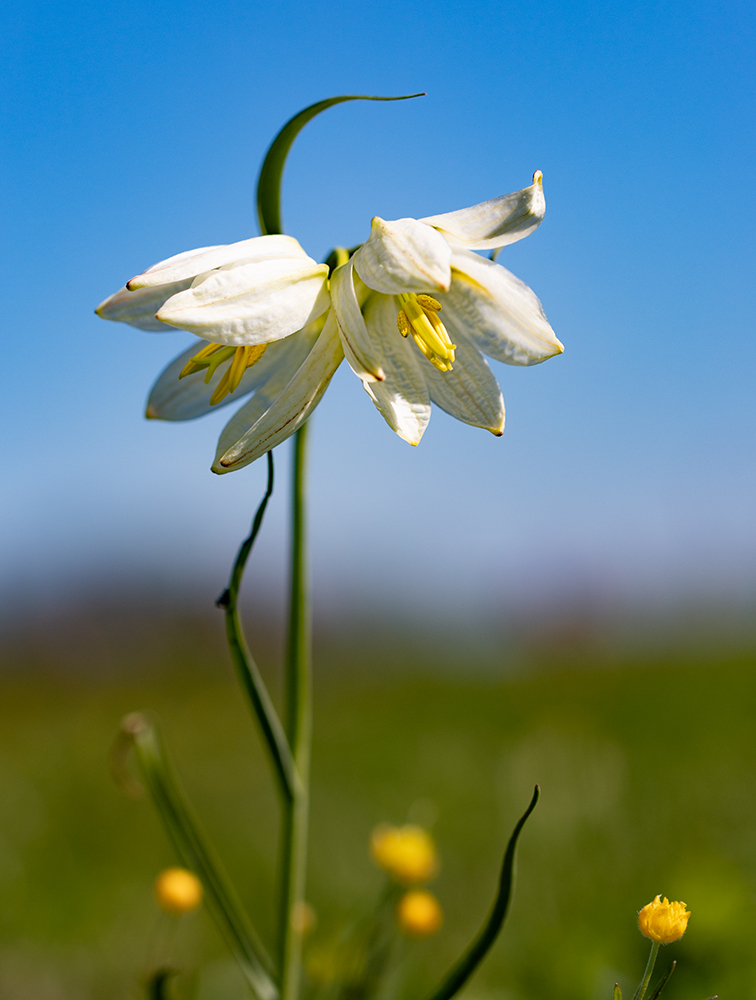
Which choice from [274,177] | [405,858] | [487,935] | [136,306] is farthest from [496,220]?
[405,858]

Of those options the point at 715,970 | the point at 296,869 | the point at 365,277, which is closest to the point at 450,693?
the point at 715,970

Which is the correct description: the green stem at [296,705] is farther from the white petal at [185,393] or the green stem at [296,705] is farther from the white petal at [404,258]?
the white petal at [404,258]

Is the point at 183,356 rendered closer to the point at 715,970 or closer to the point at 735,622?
the point at 715,970

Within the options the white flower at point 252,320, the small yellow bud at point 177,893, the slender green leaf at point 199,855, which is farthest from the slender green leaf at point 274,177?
the small yellow bud at point 177,893

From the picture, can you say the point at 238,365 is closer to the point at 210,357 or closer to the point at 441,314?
the point at 210,357

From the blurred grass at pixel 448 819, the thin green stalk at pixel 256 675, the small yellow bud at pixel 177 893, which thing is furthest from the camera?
the blurred grass at pixel 448 819

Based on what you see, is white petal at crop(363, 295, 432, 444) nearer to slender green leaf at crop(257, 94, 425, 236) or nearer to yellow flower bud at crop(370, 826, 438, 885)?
slender green leaf at crop(257, 94, 425, 236)

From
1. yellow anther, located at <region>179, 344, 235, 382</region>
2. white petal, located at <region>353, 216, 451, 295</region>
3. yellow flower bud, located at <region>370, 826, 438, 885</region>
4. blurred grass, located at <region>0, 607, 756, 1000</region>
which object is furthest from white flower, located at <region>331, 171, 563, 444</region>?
blurred grass, located at <region>0, 607, 756, 1000</region>

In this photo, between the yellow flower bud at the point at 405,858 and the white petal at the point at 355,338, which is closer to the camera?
the white petal at the point at 355,338
